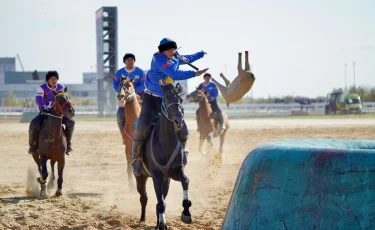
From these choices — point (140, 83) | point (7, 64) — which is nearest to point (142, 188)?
point (140, 83)

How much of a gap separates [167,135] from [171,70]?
87 centimetres

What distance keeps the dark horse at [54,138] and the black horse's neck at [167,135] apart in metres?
3.72

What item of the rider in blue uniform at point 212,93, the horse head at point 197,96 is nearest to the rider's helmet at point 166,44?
the horse head at point 197,96

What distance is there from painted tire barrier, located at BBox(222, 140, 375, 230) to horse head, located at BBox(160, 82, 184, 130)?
2225 mm

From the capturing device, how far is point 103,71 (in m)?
52.8

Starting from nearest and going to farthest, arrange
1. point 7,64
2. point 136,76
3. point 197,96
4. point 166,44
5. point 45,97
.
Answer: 1. point 166,44
2. point 45,97
3. point 136,76
4. point 197,96
5. point 7,64

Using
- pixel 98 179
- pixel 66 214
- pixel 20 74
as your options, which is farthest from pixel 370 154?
pixel 20 74

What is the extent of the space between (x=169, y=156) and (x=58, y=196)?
417 centimetres

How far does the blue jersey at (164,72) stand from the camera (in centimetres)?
777

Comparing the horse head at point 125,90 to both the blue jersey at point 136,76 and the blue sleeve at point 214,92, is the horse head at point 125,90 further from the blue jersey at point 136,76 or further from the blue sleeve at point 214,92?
the blue sleeve at point 214,92

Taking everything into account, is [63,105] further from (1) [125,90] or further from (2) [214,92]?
(2) [214,92]

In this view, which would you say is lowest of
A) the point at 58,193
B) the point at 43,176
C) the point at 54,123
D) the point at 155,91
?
the point at 58,193

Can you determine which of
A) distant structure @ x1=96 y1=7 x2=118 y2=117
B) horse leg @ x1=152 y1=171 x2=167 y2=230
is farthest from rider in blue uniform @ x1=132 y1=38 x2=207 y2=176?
distant structure @ x1=96 y1=7 x2=118 y2=117

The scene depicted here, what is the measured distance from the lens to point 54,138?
11.4 m
